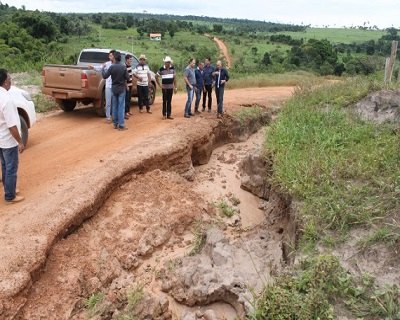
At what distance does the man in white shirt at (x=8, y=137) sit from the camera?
5.95m

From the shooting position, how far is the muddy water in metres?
9.12

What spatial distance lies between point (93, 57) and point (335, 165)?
810cm

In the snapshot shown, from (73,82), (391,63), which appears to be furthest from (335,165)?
Result: (391,63)

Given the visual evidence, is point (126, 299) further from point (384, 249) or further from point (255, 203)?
point (255, 203)

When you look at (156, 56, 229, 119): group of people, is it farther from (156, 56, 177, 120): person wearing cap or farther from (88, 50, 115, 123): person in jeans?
(88, 50, 115, 123): person in jeans

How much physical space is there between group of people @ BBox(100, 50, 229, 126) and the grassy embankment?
2.76 metres

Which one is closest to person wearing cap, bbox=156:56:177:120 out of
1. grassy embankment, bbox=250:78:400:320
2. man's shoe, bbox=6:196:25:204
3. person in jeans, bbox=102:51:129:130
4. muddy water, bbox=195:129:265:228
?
person in jeans, bbox=102:51:129:130

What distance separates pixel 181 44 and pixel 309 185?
45.9 metres

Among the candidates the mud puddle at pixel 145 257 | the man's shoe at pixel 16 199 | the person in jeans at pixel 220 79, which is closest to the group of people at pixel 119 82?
the person in jeans at pixel 220 79

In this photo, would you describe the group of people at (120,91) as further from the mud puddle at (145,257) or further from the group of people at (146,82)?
the mud puddle at (145,257)

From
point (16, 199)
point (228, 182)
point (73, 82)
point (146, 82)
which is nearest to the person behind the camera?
point (16, 199)

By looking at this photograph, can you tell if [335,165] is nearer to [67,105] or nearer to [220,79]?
[220,79]

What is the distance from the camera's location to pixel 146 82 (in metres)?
11.6

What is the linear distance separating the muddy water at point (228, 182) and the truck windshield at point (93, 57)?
421cm
